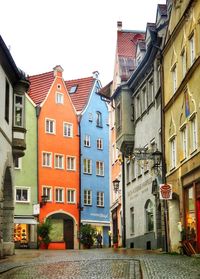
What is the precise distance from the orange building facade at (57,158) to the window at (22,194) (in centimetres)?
145

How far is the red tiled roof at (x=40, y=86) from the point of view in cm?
6594

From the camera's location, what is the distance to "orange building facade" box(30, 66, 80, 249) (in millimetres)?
63625

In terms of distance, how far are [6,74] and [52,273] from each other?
14.2m

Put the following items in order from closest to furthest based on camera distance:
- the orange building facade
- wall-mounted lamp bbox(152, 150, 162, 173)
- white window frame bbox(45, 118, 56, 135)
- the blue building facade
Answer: wall-mounted lamp bbox(152, 150, 162, 173) < the orange building facade < white window frame bbox(45, 118, 56, 135) < the blue building facade

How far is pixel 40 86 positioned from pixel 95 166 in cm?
984

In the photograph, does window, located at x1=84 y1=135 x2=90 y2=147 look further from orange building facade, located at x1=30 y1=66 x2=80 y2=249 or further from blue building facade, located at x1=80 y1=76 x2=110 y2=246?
orange building facade, located at x1=30 y1=66 x2=80 y2=249

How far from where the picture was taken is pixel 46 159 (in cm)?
6444

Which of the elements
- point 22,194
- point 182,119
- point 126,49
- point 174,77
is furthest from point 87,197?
point 182,119

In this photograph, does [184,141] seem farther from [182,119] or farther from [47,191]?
[47,191]

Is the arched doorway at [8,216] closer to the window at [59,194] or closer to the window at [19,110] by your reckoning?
the window at [19,110]

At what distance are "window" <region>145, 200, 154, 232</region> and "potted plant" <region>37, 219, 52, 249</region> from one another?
821 inches

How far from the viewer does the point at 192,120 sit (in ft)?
89.8

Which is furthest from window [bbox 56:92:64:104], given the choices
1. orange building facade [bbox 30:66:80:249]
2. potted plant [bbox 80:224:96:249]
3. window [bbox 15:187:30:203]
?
potted plant [bbox 80:224:96:249]

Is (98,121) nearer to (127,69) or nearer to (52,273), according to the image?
(127,69)
